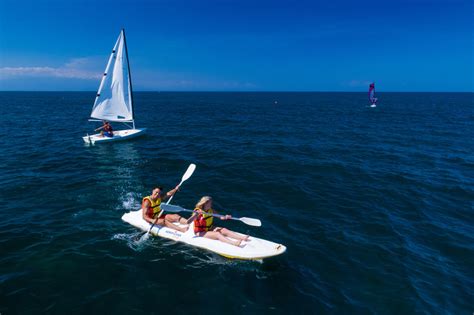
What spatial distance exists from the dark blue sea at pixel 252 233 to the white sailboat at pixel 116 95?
15.9 ft

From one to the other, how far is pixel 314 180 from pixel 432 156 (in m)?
14.1

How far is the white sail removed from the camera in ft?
92.8

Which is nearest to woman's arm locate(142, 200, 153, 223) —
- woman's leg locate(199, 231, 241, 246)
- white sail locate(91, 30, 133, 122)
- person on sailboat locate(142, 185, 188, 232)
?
person on sailboat locate(142, 185, 188, 232)

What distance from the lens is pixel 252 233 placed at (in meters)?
12.3

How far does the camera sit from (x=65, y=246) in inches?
424

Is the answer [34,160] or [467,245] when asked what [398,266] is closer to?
[467,245]

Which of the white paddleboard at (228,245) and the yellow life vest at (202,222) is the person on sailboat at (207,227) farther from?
the white paddleboard at (228,245)

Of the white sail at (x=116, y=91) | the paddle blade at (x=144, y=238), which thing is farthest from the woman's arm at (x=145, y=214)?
the white sail at (x=116, y=91)

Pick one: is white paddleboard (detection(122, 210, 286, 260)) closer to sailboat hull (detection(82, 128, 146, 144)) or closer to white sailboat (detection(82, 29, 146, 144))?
sailboat hull (detection(82, 128, 146, 144))

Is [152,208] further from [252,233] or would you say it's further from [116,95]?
[116,95]

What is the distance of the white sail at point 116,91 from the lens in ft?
92.8

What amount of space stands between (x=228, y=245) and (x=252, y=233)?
2.35m

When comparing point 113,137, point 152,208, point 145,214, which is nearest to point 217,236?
point 152,208

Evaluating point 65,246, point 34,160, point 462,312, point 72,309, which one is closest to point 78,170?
point 34,160
